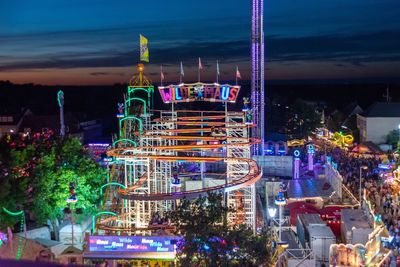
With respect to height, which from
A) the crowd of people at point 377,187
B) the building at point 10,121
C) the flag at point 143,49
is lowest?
the crowd of people at point 377,187

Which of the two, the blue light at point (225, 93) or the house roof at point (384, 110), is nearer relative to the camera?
the blue light at point (225, 93)

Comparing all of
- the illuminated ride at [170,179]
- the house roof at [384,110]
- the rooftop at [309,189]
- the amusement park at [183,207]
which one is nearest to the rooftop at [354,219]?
the amusement park at [183,207]

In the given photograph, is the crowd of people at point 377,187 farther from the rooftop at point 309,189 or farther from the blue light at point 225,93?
the blue light at point 225,93

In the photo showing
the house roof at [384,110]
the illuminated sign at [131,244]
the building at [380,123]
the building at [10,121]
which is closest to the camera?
the illuminated sign at [131,244]

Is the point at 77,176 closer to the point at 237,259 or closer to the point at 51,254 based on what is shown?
the point at 51,254

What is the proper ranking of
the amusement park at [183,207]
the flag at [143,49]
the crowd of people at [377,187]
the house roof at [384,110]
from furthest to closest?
the house roof at [384,110] → the flag at [143,49] → the crowd of people at [377,187] → the amusement park at [183,207]

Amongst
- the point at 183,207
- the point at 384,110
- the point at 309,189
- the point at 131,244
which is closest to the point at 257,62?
the point at 309,189

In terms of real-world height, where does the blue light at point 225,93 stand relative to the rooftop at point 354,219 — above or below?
above
